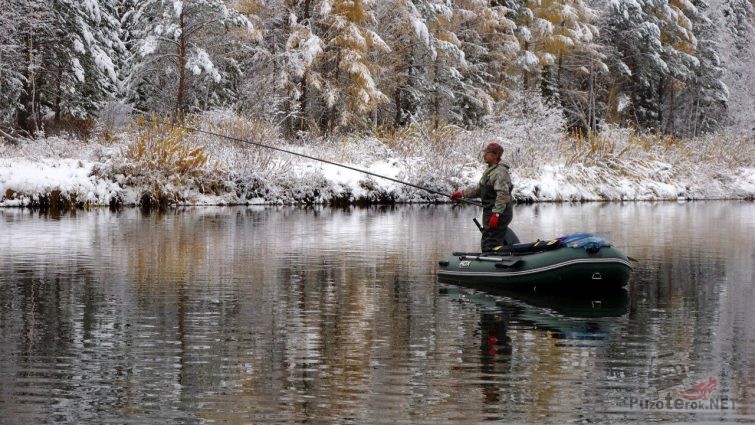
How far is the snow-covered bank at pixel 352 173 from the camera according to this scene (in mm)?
28328

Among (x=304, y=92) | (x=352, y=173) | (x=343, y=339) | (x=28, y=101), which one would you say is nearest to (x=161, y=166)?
(x=352, y=173)

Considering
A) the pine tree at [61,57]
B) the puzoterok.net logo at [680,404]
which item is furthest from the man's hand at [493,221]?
the pine tree at [61,57]

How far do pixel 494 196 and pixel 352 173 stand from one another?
61.0ft

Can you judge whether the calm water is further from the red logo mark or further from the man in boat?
the man in boat

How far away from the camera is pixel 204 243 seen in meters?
18.2

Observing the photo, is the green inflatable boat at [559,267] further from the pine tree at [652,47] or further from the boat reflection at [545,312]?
the pine tree at [652,47]

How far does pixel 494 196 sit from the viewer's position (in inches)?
536

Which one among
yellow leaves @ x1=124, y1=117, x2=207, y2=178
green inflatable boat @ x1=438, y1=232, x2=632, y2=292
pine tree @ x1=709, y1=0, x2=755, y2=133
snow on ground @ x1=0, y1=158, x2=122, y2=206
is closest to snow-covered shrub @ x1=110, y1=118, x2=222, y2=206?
yellow leaves @ x1=124, y1=117, x2=207, y2=178

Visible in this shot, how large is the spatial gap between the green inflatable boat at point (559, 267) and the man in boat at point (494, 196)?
0.41m

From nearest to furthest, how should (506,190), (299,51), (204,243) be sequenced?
(506,190) → (204,243) → (299,51)

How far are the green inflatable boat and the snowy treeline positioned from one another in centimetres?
2057

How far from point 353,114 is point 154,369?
30845mm

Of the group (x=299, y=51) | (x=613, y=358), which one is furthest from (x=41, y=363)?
(x=299, y=51)

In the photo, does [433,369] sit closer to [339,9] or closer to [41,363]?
[41,363]
